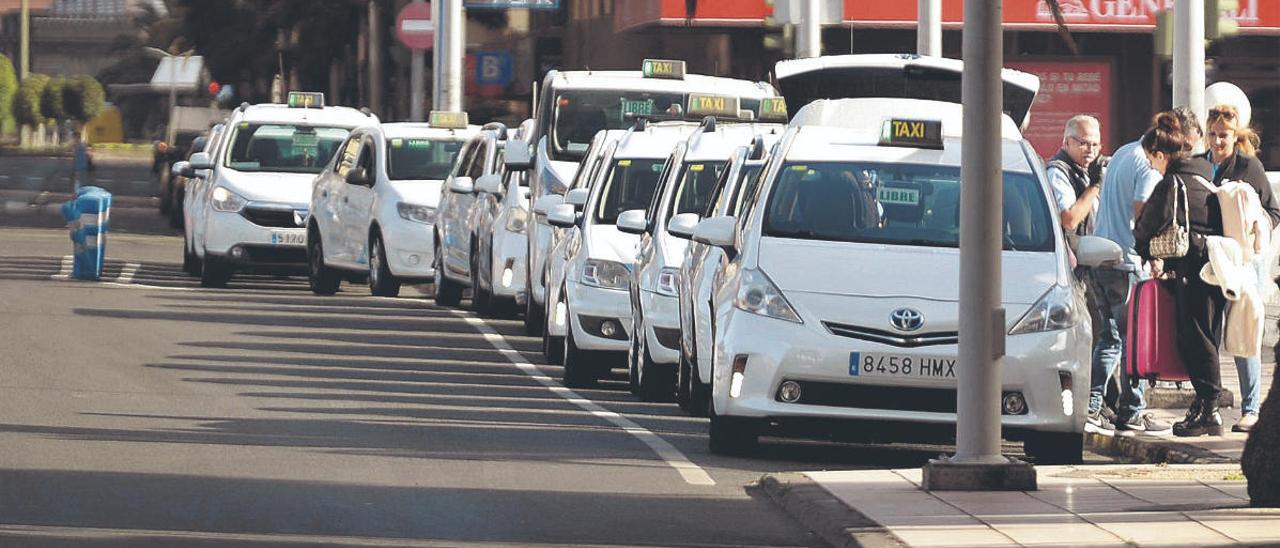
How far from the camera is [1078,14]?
33.5 metres

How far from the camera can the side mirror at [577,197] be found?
19125mm

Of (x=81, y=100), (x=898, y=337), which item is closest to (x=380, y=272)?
(x=898, y=337)

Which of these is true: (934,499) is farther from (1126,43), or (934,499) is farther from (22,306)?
(1126,43)

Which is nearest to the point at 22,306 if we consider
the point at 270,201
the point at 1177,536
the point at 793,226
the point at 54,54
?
the point at 270,201

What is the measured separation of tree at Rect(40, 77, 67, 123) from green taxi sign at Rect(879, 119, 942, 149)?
373ft

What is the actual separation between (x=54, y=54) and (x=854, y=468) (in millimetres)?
165544

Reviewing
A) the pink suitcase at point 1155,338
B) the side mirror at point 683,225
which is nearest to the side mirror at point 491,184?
the side mirror at point 683,225

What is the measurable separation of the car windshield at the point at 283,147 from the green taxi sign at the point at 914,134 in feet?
49.6

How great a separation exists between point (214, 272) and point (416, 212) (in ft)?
9.68

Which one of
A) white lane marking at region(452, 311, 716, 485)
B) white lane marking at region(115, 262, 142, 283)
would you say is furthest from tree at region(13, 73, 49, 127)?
white lane marking at region(452, 311, 716, 485)

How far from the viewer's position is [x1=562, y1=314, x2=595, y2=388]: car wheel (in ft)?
56.4

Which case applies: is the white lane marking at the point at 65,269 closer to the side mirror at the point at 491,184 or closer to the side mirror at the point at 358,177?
the side mirror at the point at 358,177

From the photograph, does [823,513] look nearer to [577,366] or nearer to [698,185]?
[577,366]

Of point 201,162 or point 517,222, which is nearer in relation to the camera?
point 517,222
